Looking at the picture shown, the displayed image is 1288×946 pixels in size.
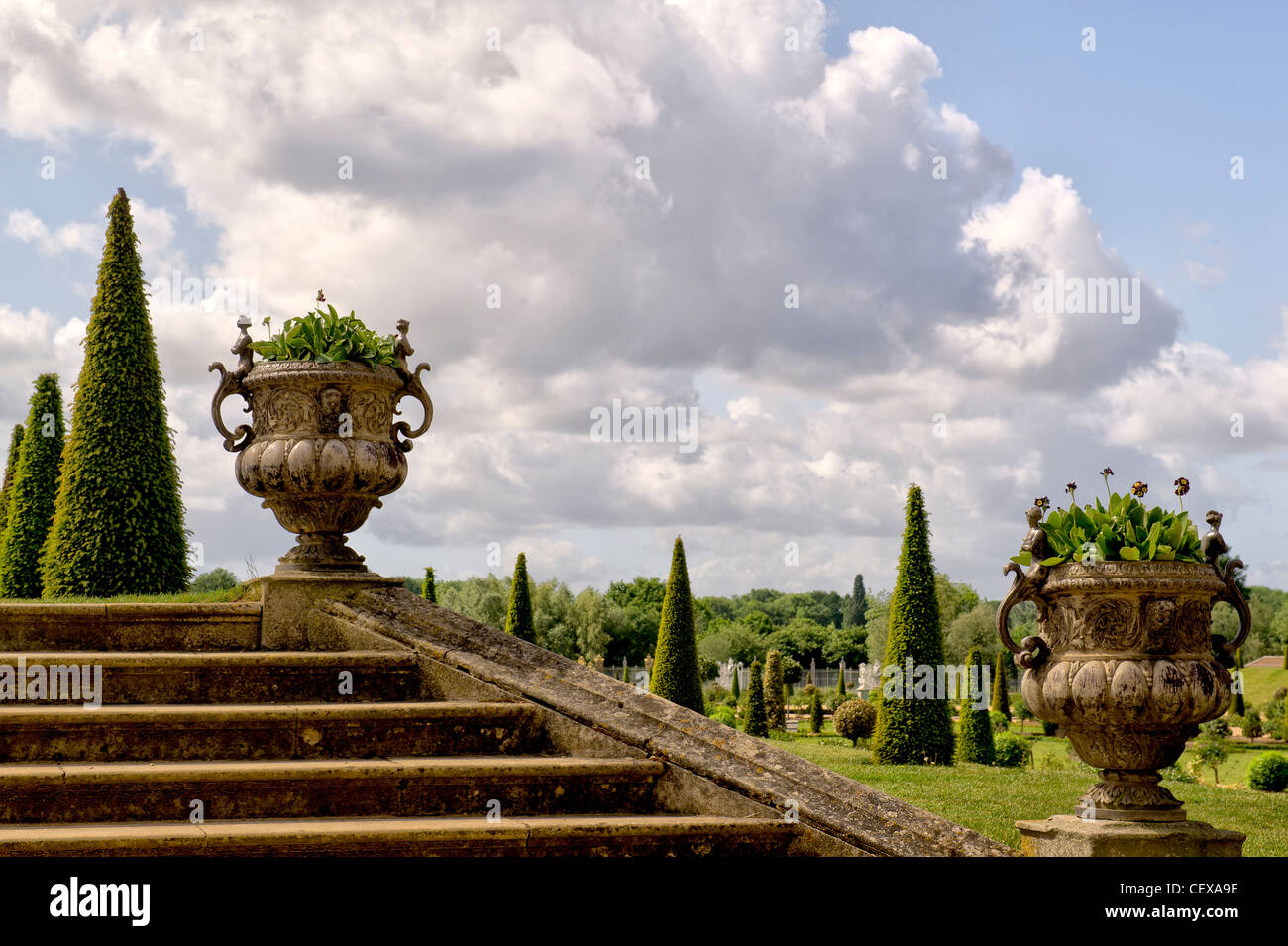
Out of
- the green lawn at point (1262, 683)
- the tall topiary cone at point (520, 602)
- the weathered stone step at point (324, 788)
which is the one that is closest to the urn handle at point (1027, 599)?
the weathered stone step at point (324, 788)

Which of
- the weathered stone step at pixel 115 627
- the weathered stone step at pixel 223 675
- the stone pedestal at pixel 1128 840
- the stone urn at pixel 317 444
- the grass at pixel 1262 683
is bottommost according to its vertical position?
the grass at pixel 1262 683

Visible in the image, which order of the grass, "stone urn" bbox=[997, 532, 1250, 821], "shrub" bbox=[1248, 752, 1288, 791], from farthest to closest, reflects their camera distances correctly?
1. the grass
2. "shrub" bbox=[1248, 752, 1288, 791]
3. "stone urn" bbox=[997, 532, 1250, 821]

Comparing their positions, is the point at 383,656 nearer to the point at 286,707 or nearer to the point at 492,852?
the point at 286,707

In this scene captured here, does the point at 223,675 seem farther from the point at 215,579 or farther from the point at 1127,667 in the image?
the point at 215,579

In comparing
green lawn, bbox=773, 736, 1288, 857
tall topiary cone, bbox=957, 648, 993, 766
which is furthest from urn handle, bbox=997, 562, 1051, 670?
tall topiary cone, bbox=957, 648, 993, 766

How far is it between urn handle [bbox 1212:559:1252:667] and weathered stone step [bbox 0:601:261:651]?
4918mm

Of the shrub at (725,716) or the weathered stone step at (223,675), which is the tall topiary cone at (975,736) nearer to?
the shrub at (725,716)

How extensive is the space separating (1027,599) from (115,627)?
453cm

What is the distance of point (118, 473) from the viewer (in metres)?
12.7

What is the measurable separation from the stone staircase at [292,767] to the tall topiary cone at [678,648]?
18.3 meters

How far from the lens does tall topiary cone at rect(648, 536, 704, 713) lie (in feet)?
78.9

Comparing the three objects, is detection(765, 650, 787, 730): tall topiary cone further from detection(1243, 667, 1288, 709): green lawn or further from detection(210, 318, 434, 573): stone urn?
detection(210, 318, 434, 573): stone urn

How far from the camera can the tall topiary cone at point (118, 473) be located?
41.2ft

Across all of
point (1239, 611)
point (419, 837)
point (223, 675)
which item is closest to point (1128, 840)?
point (1239, 611)
